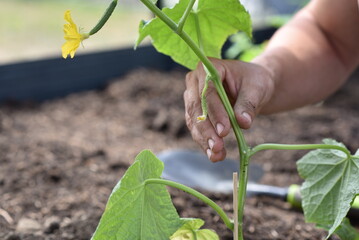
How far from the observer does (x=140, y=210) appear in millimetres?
830

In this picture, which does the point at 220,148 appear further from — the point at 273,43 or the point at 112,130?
the point at 112,130

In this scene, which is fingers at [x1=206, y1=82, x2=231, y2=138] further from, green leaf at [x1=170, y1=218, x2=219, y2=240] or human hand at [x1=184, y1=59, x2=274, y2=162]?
green leaf at [x1=170, y1=218, x2=219, y2=240]

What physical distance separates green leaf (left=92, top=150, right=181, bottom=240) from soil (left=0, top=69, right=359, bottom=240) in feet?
1.44

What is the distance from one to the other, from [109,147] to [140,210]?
1.52 meters

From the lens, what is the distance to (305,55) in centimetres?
137

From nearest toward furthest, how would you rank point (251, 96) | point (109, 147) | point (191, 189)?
point (191, 189) < point (251, 96) < point (109, 147)

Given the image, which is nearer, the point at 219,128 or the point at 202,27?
the point at 219,128

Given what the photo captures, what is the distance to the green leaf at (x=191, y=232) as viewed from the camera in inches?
34.0

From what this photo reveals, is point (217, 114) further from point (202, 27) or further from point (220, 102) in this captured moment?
point (202, 27)

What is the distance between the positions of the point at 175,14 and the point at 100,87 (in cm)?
240

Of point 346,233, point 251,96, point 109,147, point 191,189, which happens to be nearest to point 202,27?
point 251,96

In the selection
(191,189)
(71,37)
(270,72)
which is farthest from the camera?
(270,72)

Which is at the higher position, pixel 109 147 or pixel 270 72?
pixel 270 72

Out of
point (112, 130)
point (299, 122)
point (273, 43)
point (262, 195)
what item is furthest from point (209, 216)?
point (299, 122)
